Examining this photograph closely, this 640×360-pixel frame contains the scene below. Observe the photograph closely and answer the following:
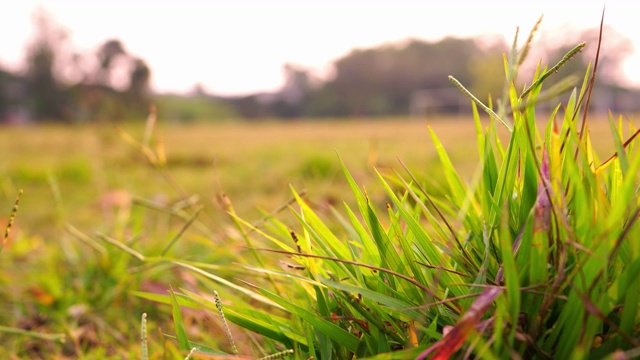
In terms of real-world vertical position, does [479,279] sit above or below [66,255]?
above

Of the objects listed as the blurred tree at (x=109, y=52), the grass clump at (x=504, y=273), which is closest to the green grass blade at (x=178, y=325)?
the grass clump at (x=504, y=273)

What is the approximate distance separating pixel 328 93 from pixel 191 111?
12808 millimetres

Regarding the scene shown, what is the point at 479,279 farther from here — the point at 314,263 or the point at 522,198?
the point at 314,263

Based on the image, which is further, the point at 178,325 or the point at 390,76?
the point at 390,76

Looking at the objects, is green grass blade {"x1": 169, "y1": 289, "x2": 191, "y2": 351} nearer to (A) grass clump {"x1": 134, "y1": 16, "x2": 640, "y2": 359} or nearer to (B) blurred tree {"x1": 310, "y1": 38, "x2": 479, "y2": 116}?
(A) grass clump {"x1": 134, "y1": 16, "x2": 640, "y2": 359}

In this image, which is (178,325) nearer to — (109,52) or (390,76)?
(109,52)

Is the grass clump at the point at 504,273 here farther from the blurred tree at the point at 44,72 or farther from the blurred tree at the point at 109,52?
the blurred tree at the point at 44,72

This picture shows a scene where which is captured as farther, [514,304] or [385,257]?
[385,257]

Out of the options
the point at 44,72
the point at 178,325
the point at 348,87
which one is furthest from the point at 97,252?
the point at 348,87

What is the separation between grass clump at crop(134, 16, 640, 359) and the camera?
1.49 ft

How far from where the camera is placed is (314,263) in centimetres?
67

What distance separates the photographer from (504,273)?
1.63 feet

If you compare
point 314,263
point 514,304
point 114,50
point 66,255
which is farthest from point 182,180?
point 114,50

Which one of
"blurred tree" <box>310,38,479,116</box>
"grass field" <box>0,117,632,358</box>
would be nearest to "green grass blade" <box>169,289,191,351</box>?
"grass field" <box>0,117,632,358</box>
